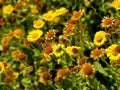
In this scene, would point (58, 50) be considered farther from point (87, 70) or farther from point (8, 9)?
point (8, 9)

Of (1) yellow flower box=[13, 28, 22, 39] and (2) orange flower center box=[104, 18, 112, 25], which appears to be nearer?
(2) orange flower center box=[104, 18, 112, 25]

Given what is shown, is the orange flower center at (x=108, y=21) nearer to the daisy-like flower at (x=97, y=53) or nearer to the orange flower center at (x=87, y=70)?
the daisy-like flower at (x=97, y=53)

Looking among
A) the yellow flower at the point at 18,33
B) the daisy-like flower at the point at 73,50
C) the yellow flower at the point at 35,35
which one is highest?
the yellow flower at the point at 18,33

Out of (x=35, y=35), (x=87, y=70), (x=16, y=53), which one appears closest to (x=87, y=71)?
(x=87, y=70)

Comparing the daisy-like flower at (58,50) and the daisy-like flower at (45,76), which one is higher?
the daisy-like flower at (58,50)

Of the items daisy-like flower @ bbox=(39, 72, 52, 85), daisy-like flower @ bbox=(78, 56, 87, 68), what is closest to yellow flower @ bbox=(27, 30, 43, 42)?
daisy-like flower @ bbox=(39, 72, 52, 85)

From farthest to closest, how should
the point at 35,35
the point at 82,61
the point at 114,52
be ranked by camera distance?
1. the point at 35,35
2. the point at 82,61
3. the point at 114,52

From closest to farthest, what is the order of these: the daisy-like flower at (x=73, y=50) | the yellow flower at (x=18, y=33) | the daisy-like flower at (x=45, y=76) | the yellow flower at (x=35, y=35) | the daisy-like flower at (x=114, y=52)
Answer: the daisy-like flower at (x=114, y=52) < the daisy-like flower at (x=73, y=50) < the daisy-like flower at (x=45, y=76) < the yellow flower at (x=35, y=35) < the yellow flower at (x=18, y=33)

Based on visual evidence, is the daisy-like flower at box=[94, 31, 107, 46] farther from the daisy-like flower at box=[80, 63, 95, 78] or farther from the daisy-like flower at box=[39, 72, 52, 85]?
the daisy-like flower at box=[39, 72, 52, 85]

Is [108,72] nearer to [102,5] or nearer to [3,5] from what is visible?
[102,5]

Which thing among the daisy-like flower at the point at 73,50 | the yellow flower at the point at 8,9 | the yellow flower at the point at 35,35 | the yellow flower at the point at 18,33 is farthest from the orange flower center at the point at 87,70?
the yellow flower at the point at 8,9

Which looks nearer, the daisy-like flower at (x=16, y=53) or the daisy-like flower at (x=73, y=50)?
the daisy-like flower at (x=73, y=50)

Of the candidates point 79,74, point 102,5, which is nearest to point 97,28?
point 102,5
